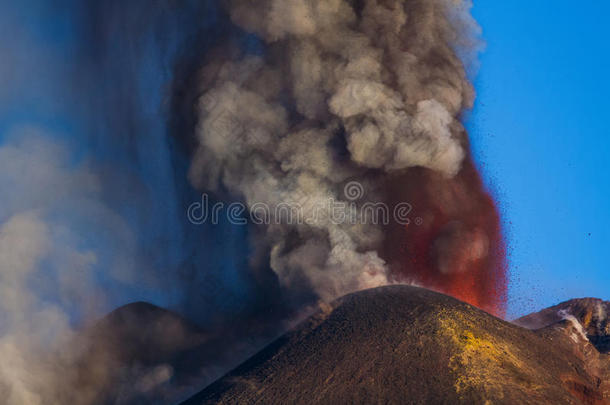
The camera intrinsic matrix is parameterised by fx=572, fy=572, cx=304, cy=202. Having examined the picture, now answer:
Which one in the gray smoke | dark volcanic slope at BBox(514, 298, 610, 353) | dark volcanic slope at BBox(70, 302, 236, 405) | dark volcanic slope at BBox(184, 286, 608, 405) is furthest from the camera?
the gray smoke

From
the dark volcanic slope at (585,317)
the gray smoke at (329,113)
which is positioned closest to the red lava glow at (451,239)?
the gray smoke at (329,113)

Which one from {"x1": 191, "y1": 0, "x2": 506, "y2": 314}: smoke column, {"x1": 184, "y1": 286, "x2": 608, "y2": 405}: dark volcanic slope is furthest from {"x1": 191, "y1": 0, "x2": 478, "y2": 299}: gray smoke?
{"x1": 184, "y1": 286, "x2": 608, "y2": 405}: dark volcanic slope

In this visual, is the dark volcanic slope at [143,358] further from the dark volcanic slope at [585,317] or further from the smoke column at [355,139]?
the dark volcanic slope at [585,317]

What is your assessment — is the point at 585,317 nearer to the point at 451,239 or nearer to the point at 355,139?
the point at 451,239

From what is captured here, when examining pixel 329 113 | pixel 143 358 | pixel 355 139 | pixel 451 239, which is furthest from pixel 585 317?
pixel 143 358

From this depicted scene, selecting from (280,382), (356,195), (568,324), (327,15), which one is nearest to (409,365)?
(280,382)

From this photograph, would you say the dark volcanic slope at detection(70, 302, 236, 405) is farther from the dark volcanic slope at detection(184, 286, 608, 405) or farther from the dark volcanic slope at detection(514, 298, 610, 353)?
the dark volcanic slope at detection(514, 298, 610, 353)
